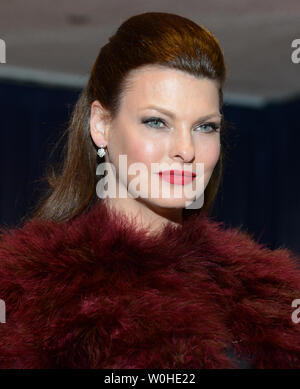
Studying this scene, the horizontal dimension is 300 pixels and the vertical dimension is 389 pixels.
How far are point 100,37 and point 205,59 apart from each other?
3.23 meters

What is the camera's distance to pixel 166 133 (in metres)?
1.04

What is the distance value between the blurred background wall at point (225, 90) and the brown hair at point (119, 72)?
1.23 feet

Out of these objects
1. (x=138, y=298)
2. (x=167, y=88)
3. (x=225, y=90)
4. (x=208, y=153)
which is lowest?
(x=138, y=298)

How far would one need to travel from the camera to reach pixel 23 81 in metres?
5.00

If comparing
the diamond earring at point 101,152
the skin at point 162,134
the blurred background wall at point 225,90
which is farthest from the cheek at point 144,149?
the blurred background wall at point 225,90

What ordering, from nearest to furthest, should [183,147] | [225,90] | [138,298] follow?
[138,298], [183,147], [225,90]

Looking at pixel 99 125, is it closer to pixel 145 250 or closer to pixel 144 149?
pixel 144 149

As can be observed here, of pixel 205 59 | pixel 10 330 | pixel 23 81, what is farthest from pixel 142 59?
pixel 23 81

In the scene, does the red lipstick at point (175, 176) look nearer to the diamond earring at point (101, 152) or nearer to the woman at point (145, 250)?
the woman at point (145, 250)

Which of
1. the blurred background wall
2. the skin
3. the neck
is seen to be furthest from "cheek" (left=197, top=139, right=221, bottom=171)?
the blurred background wall

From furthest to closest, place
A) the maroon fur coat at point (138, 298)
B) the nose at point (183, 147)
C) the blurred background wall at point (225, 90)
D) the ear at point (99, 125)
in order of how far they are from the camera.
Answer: the blurred background wall at point (225, 90) → the ear at point (99, 125) → the nose at point (183, 147) → the maroon fur coat at point (138, 298)

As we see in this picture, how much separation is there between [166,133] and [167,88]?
0.26 feet

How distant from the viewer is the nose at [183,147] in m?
1.03

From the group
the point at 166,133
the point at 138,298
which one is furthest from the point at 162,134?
the point at 138,298
